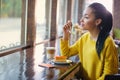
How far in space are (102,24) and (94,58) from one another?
A: 0.29 meters

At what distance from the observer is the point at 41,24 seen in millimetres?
4934

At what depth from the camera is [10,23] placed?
11.9 ft

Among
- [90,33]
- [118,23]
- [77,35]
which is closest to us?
[90,33]

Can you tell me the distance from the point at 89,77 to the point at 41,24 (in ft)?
9.07

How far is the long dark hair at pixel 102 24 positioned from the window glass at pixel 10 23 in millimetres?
1485

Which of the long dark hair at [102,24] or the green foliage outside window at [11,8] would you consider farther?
the green foliage outside window at [11,8]

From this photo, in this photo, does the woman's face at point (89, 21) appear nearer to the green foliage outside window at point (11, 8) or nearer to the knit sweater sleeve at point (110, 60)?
the knit sweater sleeve at point (110, 60)

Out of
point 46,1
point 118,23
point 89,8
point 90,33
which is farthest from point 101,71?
point 118,23

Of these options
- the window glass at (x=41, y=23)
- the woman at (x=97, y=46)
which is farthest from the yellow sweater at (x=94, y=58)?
the window glass at (x=41, y=23)

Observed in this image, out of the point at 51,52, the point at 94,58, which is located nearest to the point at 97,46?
the point at 94,58

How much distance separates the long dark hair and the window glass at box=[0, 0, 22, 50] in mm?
1485

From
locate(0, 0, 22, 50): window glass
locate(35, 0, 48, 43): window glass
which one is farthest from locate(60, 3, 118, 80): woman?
locate(35, 0, 48, 43): window glass

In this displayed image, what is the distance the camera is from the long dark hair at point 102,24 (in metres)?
2.16

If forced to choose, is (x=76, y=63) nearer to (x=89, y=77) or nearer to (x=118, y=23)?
(x=89, y=77)
